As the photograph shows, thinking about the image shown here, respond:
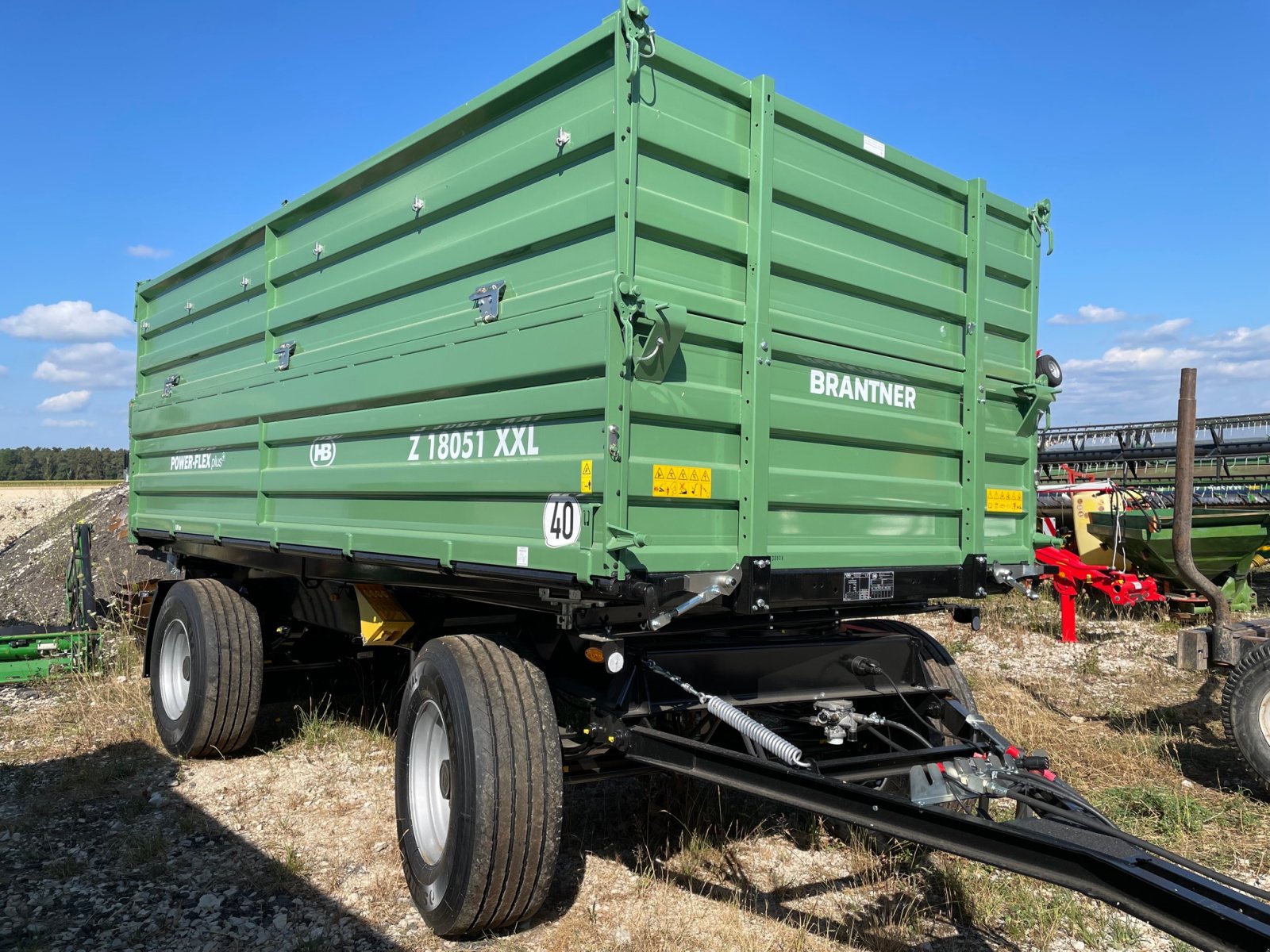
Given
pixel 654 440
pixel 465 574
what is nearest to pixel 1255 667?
pixel 654 440

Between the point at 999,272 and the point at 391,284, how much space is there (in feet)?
9.53

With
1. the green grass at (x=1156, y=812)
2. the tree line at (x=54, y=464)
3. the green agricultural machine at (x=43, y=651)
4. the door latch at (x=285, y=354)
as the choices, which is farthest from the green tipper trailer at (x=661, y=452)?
the tree line at (x=54, y=464)

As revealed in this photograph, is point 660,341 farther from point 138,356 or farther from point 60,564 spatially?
point 60,564

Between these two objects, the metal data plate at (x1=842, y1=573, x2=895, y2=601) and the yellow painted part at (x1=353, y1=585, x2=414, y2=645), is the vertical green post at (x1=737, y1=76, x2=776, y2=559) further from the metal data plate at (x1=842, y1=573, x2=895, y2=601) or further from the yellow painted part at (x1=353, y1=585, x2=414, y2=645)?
the yellow painted part at (x1=353, y1=585, x2=414, y2=645)

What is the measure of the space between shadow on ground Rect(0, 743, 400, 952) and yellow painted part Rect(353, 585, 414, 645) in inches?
42.4

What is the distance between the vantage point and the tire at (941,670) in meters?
4.32

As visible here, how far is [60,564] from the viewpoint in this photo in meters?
13.8

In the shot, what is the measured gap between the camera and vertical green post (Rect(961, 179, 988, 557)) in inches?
167

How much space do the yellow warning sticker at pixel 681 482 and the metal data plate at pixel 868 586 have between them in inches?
30.9

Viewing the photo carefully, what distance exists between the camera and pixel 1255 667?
16.6 ft

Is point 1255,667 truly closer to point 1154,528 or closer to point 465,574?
point 465,574

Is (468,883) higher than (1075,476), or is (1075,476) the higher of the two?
(1075,476)

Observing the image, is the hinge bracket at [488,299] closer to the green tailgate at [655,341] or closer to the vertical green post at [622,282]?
the green tailgate at [655,341]

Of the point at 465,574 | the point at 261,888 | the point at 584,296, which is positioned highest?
the point at 584,296
